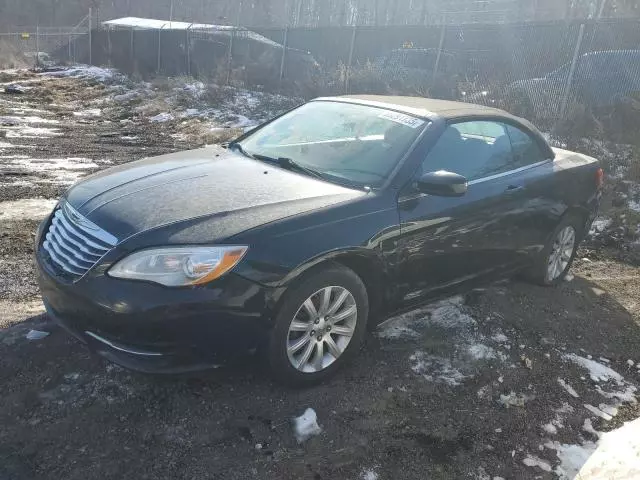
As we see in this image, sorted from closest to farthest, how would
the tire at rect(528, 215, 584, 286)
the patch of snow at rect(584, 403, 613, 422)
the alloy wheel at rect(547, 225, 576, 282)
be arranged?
the patch of snow at rect(584, 403, 613, 422)
the tire at rect(528, 215, 584, 286)
the alloy wheel at rect(547, 225, 576, 282)

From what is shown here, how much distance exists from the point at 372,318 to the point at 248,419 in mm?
999

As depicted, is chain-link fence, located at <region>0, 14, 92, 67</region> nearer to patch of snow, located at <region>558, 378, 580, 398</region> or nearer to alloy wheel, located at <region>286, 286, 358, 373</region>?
alloy wheel, located at <region>286, 286, 358, 373</region>

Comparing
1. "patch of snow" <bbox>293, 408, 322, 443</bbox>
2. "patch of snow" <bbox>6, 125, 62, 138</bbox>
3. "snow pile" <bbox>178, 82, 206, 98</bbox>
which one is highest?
"patch of snow" <bbox>293, 408, 322, 443</bbox>

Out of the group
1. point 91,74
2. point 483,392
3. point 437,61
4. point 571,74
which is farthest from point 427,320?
point 91,74

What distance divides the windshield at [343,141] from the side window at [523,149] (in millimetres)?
1069

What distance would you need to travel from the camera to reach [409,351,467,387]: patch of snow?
3.48m

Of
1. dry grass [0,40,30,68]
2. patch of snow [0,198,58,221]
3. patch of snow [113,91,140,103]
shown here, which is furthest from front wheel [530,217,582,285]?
dry grass [0,40,30,68]

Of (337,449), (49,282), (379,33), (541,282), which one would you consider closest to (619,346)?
(541,282)

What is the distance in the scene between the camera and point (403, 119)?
12.7 ft

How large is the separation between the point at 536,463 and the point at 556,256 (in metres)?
2.58

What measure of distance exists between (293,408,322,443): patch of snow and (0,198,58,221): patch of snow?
410 centimetres

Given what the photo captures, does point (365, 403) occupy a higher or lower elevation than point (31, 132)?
higher

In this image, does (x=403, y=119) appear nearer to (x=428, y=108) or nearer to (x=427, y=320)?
(x=428, y=108)

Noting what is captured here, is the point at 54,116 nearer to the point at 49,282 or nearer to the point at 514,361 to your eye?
the point at 49,282
